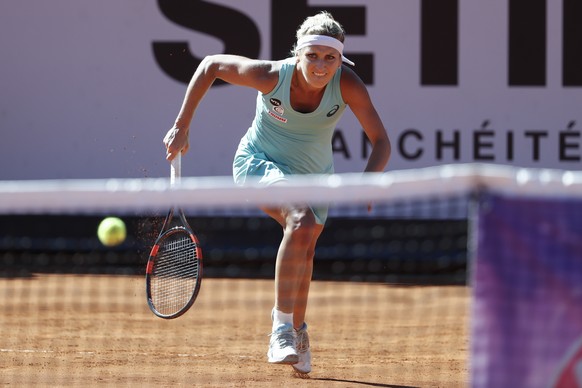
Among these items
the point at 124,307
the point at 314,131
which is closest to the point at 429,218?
the point at 124,307

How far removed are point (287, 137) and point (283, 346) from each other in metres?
0.94

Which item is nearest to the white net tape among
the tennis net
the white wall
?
the tennis net

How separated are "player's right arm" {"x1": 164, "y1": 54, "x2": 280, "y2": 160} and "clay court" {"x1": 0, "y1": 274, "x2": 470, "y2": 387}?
0.97m

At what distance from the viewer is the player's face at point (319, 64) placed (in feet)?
15.5

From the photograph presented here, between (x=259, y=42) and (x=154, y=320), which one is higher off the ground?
(x=259, y=42)

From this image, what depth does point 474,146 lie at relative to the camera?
970cm

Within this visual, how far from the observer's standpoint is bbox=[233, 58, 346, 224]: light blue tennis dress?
4906mm

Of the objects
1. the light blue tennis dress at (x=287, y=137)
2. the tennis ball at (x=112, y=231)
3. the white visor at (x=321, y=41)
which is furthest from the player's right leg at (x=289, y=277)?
the tennis ball at (x=112, y=231)

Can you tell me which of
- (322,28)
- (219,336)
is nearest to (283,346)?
(322,28)

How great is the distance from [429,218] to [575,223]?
7091 mm

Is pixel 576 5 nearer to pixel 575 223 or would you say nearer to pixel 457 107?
pixel 457 107

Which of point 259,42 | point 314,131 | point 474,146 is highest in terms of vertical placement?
point 259,42

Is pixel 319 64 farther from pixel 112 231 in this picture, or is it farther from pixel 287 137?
pixel 112 231

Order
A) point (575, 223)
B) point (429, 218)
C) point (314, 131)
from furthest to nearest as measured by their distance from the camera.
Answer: point (429, 218), point (314, 131), point (575, 223)
